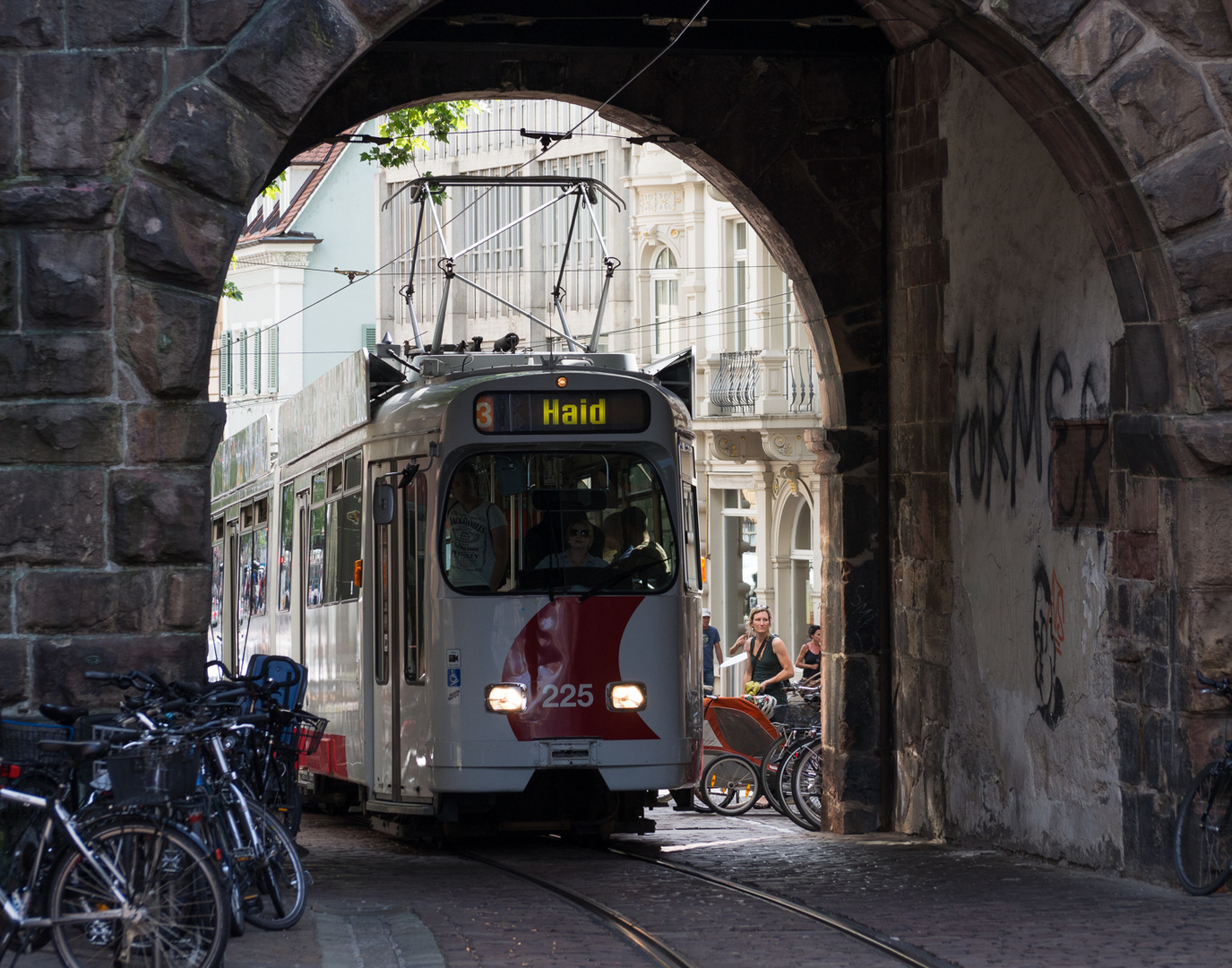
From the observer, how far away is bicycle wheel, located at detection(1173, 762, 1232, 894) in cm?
912

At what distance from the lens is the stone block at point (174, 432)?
8.13 metres

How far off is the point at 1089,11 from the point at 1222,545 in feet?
8.06

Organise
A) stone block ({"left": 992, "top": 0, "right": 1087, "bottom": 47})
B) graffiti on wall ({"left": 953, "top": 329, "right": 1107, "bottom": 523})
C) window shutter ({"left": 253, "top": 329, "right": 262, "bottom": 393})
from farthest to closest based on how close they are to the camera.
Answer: window shutter ({"left": 253, "top": 329, "right": 262, "bottom": 393}) < graffiti on wall ({"left": 953, "top": 329, "right": 1107, "bottom": 523}) < stone block ({"left": 992, "top": 0, "right": 1087, "bottom": 47})

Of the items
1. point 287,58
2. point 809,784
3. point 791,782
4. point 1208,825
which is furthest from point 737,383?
point 287,58

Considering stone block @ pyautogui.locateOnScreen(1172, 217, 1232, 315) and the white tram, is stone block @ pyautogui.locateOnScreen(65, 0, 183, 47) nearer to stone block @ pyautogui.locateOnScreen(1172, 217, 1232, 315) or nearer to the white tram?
the white tram

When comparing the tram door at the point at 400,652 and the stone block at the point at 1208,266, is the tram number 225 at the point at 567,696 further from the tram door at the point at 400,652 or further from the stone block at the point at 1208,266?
the stone block at the point at 1208,266

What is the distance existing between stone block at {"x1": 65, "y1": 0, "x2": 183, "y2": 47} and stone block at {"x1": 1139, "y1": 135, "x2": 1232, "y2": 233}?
170 inches

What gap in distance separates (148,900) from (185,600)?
5.33 feet

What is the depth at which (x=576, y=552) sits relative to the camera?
38.8ft

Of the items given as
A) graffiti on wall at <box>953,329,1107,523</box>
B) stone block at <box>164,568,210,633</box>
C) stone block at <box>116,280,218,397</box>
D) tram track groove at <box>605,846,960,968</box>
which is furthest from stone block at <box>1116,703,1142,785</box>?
stone block at <box>116,280,218,397</box>

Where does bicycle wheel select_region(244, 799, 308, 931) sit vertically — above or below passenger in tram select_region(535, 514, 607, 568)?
below

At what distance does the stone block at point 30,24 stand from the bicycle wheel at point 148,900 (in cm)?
323

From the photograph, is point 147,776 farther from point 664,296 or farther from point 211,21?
point 664,296

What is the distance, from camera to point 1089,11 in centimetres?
912
